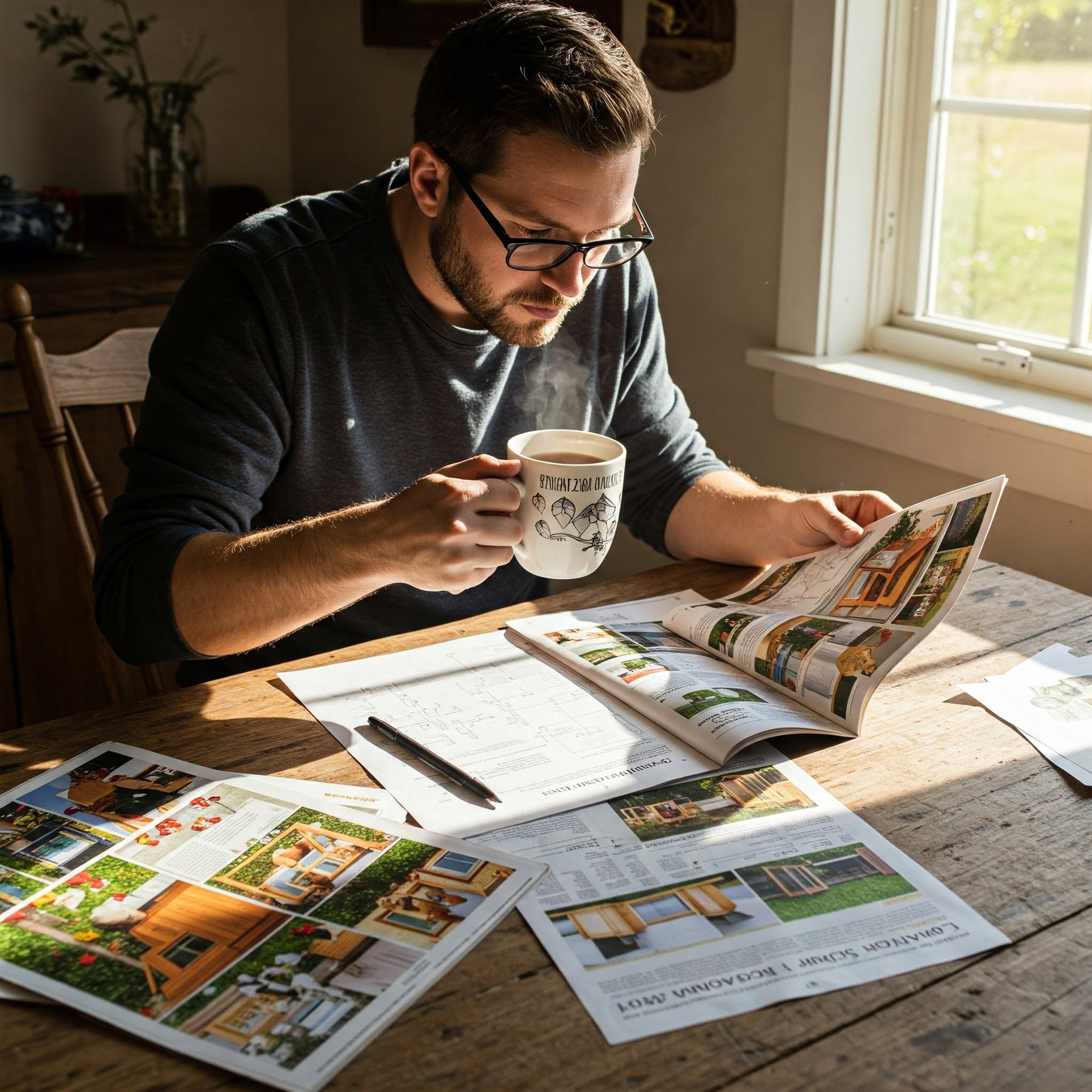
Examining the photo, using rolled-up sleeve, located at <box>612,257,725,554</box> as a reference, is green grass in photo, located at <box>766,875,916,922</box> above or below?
below

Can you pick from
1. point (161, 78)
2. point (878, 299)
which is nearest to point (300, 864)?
point (878, 299)

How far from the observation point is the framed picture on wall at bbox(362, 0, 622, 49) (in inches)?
101

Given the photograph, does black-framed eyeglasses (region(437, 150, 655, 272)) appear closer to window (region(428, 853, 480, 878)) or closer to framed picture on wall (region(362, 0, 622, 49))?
window (region(428, 853, 480, 878))

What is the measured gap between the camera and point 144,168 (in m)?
2.73

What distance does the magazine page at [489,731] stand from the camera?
36.9 inches

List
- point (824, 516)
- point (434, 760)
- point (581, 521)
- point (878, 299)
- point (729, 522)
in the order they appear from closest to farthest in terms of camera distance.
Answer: point (434, 760) < point (581, 521) < point (824, 516) < point (729, 522) < point (878, 299)

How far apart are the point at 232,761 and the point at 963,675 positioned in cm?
70

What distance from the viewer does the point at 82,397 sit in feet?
4.79

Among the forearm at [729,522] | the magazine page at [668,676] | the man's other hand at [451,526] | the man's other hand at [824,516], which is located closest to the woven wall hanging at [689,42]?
the forearm at [729,522]

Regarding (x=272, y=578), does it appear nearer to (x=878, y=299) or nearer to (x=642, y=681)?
(x=642, y=681)

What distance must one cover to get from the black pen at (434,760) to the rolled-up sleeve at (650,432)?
62 centimetres

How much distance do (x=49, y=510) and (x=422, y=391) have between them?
3.82 feet

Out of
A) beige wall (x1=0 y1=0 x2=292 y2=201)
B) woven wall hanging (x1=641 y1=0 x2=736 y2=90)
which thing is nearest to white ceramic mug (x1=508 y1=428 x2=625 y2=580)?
woven wall hanging (x1=641 y1=0 x2=736 y2=90)

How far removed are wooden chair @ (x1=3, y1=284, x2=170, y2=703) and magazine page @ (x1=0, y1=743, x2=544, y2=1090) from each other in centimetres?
43
